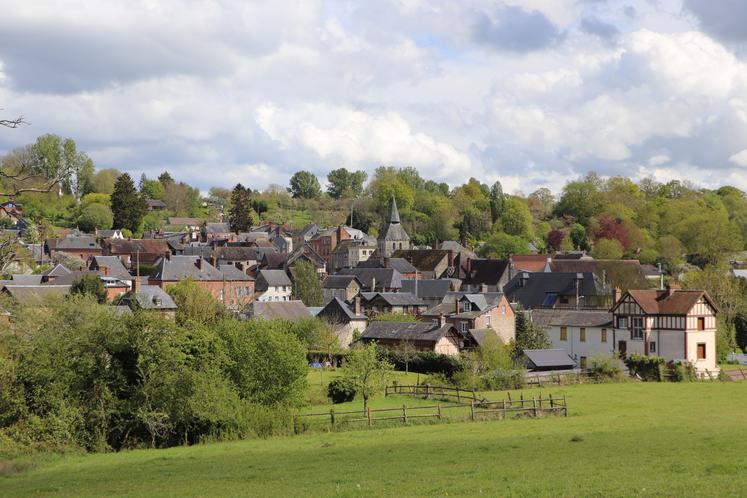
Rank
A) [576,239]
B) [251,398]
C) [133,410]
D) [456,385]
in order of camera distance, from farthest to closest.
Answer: [576,239] < [456,385] < [251,398] < [133,410]

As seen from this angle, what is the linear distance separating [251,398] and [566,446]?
13.3 meters

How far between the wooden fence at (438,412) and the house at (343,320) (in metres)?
28.2

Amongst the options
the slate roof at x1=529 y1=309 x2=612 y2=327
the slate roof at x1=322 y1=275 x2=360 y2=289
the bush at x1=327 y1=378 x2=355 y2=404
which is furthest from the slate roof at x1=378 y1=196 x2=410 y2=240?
the bush at x1=327 y1=378 x2=355 y2=404

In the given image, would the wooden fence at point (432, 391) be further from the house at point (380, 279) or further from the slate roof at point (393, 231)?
the slate roof at point (393, 231)

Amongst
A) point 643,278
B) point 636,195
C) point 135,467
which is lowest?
point 135,467

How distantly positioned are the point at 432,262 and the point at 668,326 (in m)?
52.8

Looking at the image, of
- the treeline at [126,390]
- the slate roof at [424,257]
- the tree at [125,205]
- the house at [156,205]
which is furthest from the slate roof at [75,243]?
the treeline at [126,390]

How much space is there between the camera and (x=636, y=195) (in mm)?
152375

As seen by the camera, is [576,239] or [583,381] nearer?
[583,381]

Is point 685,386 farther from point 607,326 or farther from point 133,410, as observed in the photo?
point 133,410

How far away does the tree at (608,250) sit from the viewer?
111m

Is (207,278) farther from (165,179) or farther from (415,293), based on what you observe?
(165,179)

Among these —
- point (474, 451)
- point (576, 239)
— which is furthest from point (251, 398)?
point (576, 239)

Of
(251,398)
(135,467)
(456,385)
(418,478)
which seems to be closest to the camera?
(418,478)
